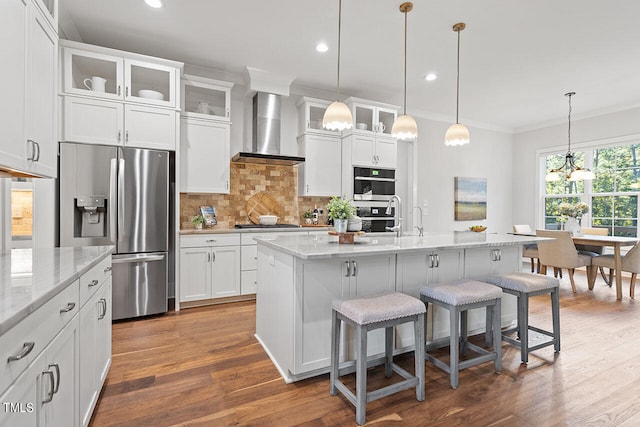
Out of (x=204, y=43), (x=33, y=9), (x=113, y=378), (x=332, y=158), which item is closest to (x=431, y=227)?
(x=332, y=158)

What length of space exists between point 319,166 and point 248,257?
1.64 metres

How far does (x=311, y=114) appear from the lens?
4852 millimetres

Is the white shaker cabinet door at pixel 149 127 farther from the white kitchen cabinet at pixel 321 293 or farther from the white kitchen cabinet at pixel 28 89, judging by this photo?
the white kitchen cabinet at pixel 321 293

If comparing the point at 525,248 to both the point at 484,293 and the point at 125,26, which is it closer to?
the point at 484,293

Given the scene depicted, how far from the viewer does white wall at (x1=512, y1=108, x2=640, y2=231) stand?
18.0ft

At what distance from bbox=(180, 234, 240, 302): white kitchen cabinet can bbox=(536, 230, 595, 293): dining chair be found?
416 cm

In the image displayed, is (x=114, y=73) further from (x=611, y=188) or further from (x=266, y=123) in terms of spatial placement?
(x=611, y=188)

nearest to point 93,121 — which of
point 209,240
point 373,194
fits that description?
point 209,240

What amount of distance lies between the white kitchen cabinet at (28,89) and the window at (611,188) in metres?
6.33

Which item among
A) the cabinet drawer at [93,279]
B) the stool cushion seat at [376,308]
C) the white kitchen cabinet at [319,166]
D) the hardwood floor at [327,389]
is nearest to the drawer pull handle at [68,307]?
the cabinet drawer at [93,279]

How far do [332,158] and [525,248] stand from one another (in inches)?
143

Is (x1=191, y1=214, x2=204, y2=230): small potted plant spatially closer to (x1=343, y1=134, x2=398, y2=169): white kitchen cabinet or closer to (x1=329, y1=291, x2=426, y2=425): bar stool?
(x1=343, y1=134, x2=398, y2=169): white kitchen cabinet

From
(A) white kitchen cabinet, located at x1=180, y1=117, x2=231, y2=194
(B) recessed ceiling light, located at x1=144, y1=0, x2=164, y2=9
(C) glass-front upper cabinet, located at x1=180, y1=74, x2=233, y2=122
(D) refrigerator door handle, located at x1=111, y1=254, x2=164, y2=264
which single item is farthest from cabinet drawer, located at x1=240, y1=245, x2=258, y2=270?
(B) recessed ceiling light, located at x1=144, y1=0, x2=164, y2=9

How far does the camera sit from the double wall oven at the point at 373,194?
15.6ft
